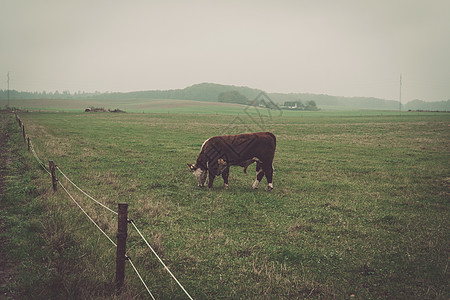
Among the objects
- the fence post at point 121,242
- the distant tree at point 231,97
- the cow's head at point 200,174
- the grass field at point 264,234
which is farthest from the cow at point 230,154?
the distant tree at point 231,97

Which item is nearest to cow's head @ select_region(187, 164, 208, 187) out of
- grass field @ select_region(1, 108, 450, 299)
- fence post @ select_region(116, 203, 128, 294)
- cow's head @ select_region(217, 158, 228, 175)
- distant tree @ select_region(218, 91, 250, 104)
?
grass field @ select_region(1, 108, 450, 299)

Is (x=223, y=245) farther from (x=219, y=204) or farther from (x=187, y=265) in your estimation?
(x=219, y=204)

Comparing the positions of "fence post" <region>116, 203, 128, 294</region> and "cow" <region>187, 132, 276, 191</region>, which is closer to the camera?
"fence post" <region>116, 203, 128, 294</region>

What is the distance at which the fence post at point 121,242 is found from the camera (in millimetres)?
4531

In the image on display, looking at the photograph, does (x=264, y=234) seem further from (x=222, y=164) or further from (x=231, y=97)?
(x=231, y=97)

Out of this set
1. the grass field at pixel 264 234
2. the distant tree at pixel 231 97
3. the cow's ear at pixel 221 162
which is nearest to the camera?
the grass field at pixel 264 234

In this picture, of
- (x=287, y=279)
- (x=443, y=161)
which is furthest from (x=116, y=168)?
(x=443, y=161)

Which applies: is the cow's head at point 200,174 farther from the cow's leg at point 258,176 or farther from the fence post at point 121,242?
the fence post at point 121,242

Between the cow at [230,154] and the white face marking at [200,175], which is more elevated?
the cow at [230,154]

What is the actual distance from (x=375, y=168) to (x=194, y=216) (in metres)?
11.3

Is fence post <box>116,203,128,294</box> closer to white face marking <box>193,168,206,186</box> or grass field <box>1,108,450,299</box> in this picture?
grass field <box>1,108,450,299</box>

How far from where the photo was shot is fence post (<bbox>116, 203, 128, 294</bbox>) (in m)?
4.53

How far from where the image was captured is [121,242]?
182 inches

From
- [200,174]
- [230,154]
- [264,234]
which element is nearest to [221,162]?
[230,154]
